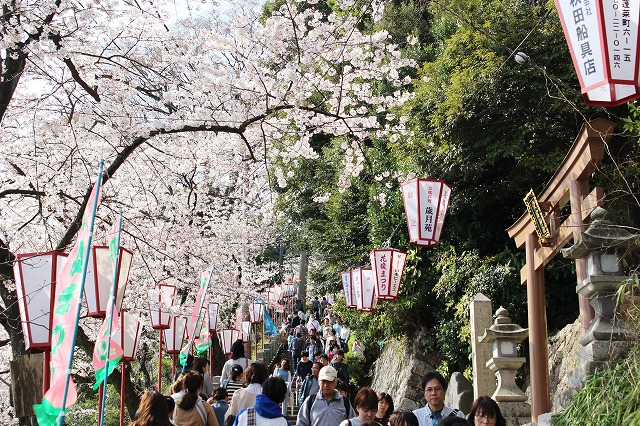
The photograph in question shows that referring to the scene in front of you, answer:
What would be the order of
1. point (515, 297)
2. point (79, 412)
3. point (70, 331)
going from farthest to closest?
point (79, 412)
point (515, 297)
point (70, 331)

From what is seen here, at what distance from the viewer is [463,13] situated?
50.8ft

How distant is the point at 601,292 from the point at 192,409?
410 cm

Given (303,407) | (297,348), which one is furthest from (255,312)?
(303,407)

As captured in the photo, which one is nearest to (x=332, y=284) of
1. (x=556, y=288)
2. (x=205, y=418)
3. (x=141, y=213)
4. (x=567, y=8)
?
(x=556, y=288)

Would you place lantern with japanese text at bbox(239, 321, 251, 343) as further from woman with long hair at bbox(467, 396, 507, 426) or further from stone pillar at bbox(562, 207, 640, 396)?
woman with long hair at bbox(467, 396, 507, 426)

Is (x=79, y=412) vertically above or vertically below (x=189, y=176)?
below

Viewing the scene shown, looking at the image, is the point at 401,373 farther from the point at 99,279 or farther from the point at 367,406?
the point at 367,406

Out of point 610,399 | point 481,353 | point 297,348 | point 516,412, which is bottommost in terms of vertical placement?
point 516,412

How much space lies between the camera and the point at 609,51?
4902 millimetres

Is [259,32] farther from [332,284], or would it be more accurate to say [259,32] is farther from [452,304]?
[332,284]

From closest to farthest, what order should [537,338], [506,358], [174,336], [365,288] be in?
[537,338], [506,358], [174,336], [365,288]

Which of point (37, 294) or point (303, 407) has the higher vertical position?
point (37, 294)

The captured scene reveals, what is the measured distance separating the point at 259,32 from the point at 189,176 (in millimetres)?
6654

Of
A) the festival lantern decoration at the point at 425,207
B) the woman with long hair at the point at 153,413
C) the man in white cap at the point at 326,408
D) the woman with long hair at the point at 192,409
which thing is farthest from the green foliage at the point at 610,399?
the festival lantern decoration at the point at 425,207
